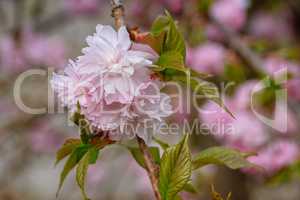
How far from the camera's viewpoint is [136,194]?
2871 millimetres

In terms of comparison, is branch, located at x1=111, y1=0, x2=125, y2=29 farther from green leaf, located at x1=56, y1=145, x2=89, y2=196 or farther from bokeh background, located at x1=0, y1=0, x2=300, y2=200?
bokeh background, located at x1=0, y1=0, x2=300, y2=200

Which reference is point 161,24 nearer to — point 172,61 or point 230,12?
point 172,61

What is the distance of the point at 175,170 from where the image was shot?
2.30 feet

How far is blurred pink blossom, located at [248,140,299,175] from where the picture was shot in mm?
1586

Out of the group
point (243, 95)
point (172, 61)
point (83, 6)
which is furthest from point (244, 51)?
point (83, 6)

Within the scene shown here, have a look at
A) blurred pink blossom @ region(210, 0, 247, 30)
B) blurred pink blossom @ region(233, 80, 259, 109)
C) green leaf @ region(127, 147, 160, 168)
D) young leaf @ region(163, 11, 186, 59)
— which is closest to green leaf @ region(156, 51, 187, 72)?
young leaf @ region(163, 11, 186, 59)

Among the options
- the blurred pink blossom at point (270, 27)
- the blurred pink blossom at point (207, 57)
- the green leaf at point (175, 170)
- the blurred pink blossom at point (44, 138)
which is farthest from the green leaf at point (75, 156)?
the blurred pink blossom at point (270, 27)

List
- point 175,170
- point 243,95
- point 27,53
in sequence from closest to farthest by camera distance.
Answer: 1. point 175,170
2. point 243,95
3. point 27,53

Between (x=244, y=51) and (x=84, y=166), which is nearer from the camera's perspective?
(x=84, y=166)

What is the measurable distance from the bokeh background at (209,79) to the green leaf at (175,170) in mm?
483

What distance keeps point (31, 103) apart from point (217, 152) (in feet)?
5.53

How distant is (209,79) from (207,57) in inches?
4.6

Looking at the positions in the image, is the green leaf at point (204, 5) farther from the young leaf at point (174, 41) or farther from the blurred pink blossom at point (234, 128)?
the young leaf at point (174, 41)

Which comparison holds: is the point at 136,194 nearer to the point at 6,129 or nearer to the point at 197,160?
the point at 6,129
